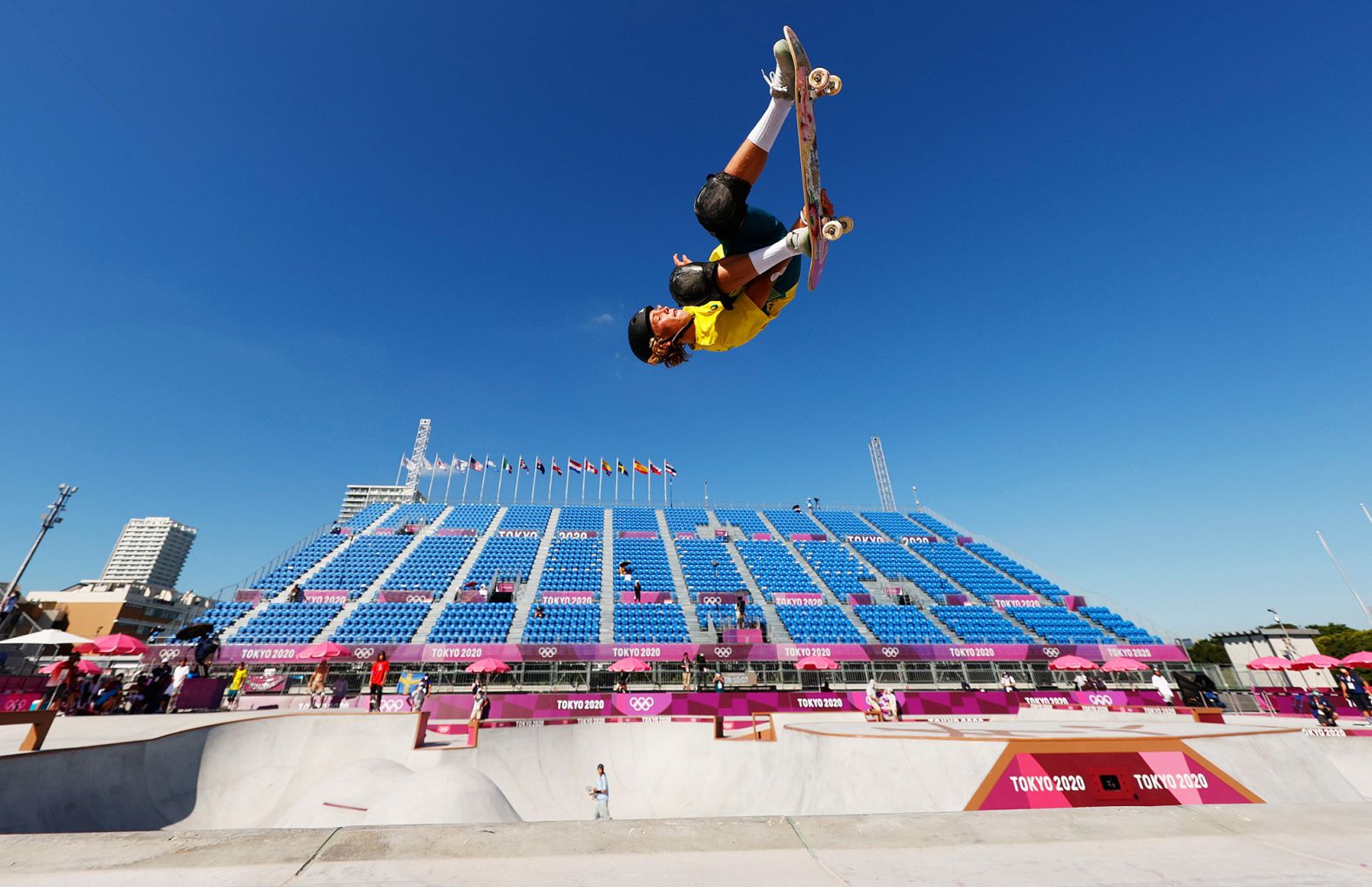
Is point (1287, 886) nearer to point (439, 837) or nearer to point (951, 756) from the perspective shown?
point (439, 837)

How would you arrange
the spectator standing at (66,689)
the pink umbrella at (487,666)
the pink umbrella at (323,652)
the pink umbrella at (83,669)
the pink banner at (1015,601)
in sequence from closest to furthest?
the spectator standing at (66,689), the pink umbrella at (83,669), the pink umbrella at (487,666), the pink umbrella at (323,652), the pink banner at (1015,601)

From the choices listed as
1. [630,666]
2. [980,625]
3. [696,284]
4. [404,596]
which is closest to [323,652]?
[404,596]

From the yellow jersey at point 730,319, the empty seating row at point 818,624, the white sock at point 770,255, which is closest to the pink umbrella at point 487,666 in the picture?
the empty seating row at point 818,624

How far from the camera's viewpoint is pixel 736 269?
4215 millimetres

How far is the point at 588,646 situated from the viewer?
1972 centimetres

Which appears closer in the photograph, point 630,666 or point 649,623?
point 630,666

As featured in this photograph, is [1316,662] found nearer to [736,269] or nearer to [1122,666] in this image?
[1122,666]

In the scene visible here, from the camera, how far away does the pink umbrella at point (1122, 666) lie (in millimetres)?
20609

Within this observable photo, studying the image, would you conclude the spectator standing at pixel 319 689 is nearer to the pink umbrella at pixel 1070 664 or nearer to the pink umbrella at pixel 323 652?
the pink umbrella at pixel 323 652

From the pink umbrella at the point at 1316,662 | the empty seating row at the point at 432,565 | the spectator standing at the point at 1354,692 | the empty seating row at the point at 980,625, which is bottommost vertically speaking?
the spectator standing at the point at 1354,692

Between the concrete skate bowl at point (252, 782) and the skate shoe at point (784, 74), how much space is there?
33.0 ft

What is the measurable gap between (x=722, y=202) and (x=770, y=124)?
0.61 m

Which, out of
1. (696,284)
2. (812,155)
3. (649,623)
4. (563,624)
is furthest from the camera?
(649,623)

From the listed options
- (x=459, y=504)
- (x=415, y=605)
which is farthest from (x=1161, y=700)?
(x=459, y=504)
